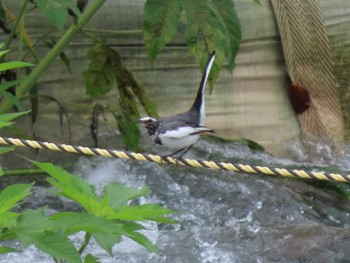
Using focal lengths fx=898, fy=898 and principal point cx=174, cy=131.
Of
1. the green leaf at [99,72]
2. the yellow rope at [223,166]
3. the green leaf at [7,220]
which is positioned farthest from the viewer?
the green leaf at [99,72]

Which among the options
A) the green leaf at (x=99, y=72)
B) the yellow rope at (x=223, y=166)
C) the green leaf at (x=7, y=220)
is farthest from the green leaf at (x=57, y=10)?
the green leaf at (x=7, y=220)

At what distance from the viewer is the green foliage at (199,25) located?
2238mm

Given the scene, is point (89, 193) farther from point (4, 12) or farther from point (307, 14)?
point (307, 14)

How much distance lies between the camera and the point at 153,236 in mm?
2555

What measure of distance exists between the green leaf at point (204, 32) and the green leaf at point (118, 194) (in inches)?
38.6

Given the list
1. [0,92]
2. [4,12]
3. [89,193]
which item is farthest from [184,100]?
[89,193]

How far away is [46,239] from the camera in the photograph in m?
1.16

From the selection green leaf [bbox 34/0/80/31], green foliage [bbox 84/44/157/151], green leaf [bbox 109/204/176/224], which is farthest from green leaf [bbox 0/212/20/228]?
green foliage [bbox 84/44/157/151]

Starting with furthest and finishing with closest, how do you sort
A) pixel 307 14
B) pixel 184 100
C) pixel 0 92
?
1. pixel 307 14
2. pixel 184 100
3. pixel 0 92

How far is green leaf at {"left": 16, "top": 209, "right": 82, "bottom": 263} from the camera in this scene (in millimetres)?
1150

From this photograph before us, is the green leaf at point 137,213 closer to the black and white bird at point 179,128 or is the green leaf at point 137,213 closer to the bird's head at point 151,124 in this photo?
the black and white bird at point 179,128

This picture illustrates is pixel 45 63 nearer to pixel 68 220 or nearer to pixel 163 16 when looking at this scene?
pixel 163 16

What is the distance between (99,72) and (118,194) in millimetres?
1404

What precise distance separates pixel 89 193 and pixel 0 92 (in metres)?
0.89
